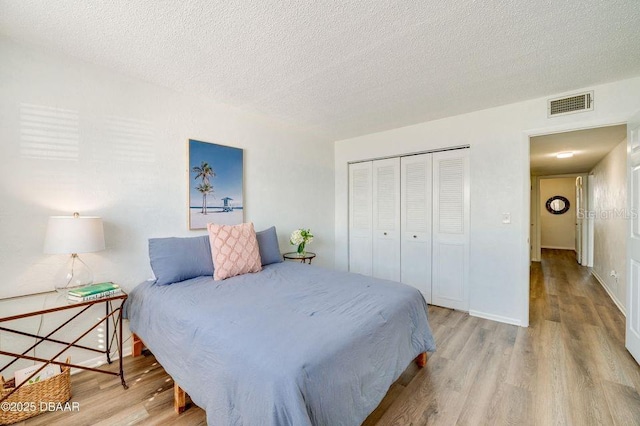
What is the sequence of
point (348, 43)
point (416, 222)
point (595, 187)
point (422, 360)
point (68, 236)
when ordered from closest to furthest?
1. point (68, 236)
2. point (348, 43)
3. point (422, 360)
4. point (416, 222)
5. point (595, 187)

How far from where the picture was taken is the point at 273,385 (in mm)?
1056

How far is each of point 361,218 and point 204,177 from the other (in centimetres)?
240

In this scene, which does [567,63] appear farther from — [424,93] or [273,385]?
[273,385]

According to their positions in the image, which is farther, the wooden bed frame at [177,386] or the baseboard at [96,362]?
the baseboard at [96,362]

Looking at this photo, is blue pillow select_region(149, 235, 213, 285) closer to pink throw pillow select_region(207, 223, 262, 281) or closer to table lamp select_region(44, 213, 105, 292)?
pink throw pillow select_region(207, 223, 262, 281)

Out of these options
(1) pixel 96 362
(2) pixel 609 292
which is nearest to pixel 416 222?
(2) pixel 609 292

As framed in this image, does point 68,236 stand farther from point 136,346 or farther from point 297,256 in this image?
point 297,256

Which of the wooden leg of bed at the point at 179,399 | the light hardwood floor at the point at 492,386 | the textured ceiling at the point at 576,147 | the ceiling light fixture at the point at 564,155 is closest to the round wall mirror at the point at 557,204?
the textured ceiling at the point at 576,147

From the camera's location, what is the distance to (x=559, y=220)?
8297mm

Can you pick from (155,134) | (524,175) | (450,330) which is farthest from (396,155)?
(155,134)

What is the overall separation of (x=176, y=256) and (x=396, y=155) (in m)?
3.01

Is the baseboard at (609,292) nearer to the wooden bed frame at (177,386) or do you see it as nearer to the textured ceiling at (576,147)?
the textured ceiling at (576,147)

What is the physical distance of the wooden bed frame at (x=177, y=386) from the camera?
65.1 inches

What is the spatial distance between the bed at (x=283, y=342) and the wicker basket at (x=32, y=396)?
0.48 m
